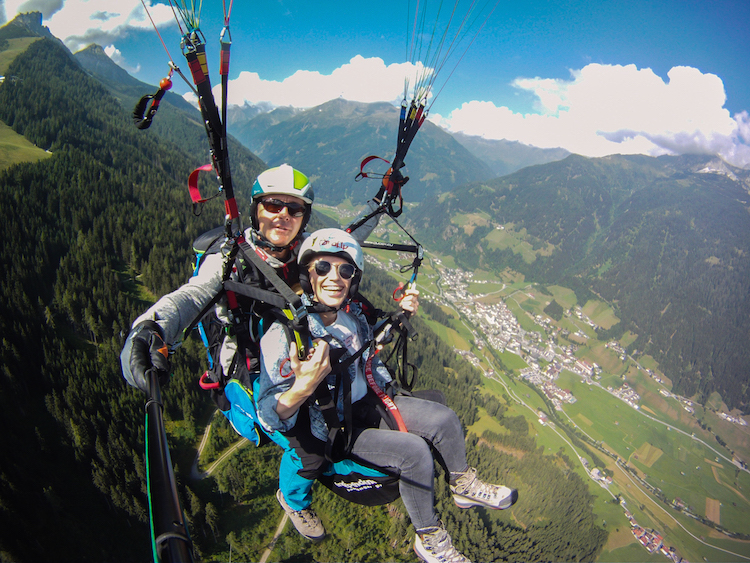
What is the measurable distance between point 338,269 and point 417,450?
2.66 metres

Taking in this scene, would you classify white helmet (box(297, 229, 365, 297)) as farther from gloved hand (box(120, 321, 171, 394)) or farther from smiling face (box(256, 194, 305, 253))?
gloved hand (box(120, 321, 171, 394))

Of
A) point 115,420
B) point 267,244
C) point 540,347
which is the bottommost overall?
point 540,347

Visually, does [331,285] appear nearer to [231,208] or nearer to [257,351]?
[257,351]

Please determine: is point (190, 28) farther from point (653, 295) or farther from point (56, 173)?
point (653, 295)

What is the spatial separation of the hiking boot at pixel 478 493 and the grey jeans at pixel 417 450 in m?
0.23

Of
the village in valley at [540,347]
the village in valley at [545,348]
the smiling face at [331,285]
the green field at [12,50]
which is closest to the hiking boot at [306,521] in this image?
the smiling face at [331,285]

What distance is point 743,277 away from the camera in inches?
7008

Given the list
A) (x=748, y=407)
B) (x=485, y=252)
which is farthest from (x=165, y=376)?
(x=485, y=252)

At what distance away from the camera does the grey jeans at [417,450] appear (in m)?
4.45

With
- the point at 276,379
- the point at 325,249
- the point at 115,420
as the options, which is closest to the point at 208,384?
the point at 276,379

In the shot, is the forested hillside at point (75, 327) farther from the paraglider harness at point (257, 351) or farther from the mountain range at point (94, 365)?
the paraglider harness at point (257, 351)

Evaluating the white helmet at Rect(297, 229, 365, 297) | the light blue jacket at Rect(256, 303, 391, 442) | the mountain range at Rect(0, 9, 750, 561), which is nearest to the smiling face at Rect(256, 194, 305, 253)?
the white helmet at Rect(297, 229, 365, 297)

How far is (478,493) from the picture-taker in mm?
5137

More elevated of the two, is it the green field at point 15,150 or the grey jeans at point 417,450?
the green field at point 15,150
